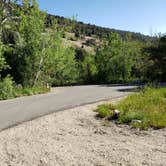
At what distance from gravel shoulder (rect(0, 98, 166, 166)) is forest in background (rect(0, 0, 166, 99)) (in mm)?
12804

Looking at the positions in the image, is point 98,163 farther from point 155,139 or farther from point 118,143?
point 155,139

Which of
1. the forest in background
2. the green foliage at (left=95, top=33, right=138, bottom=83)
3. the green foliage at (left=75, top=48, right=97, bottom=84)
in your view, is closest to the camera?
the forest in background

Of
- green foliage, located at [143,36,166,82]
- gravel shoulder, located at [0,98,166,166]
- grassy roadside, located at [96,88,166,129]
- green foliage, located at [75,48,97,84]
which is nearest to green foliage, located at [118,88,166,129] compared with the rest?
grassy roadside, located at [96,88,166,129]

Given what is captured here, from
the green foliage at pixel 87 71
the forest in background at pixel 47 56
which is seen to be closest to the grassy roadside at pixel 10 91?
the forest in background at pixel 47 56

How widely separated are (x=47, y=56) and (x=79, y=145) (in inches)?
1029

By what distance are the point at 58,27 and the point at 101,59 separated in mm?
23144

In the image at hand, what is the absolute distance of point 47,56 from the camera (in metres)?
35.2

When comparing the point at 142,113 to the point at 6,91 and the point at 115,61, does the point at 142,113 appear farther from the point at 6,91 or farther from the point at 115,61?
the point at 115,61

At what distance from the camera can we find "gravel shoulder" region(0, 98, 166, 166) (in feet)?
26.7

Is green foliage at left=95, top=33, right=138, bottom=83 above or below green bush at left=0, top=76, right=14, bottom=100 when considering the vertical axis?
above

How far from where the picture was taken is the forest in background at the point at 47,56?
2945cm

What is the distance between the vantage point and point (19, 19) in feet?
99.8

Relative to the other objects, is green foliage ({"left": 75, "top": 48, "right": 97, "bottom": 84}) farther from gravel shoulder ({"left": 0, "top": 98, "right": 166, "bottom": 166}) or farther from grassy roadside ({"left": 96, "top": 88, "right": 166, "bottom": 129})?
gravel shoulder ({"left": 0, "top": 98, "right": 166, "bottom": 166})

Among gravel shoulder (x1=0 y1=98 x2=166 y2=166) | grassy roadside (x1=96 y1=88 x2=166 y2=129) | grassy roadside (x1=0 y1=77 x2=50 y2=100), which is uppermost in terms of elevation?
grassy roadside (x1=0 y1=77 x2=50 y2=100)
